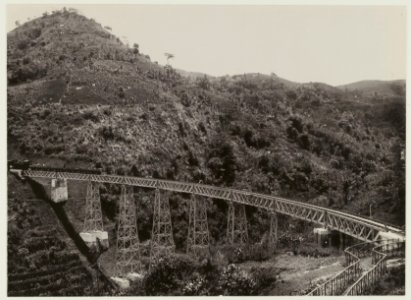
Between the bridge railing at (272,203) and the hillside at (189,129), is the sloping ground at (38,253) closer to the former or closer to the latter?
the bridge railing at (272,203)

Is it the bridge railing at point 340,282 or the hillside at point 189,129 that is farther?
the hillside at point 189,129

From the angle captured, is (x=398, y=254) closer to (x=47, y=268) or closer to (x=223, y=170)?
(x=47, y=268)

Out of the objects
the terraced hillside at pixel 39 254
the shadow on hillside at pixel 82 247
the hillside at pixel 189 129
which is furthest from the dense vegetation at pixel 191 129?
the terraced hillside at pixel 39 254

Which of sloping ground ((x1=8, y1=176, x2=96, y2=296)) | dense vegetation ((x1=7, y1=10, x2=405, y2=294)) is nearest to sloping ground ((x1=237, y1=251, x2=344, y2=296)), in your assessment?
dense vegetation ((x1=7, y1=10, x2=405, y2=294))

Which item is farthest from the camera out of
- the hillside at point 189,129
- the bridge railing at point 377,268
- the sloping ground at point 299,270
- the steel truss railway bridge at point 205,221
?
the hillside at point 189,129

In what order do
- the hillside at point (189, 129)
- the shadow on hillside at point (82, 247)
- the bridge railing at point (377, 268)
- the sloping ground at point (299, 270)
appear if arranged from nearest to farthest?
the bridge railing at point (377, 268) < the sloping ground at point (299, 270) < the shadow on hillside at point (82, 247) < the hillside at point (189, 129)

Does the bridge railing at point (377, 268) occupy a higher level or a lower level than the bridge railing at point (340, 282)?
higher

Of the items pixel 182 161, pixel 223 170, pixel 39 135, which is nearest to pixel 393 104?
pixel 223 170

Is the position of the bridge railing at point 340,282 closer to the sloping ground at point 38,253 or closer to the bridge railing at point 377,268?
the bridge railing at point 377,268
